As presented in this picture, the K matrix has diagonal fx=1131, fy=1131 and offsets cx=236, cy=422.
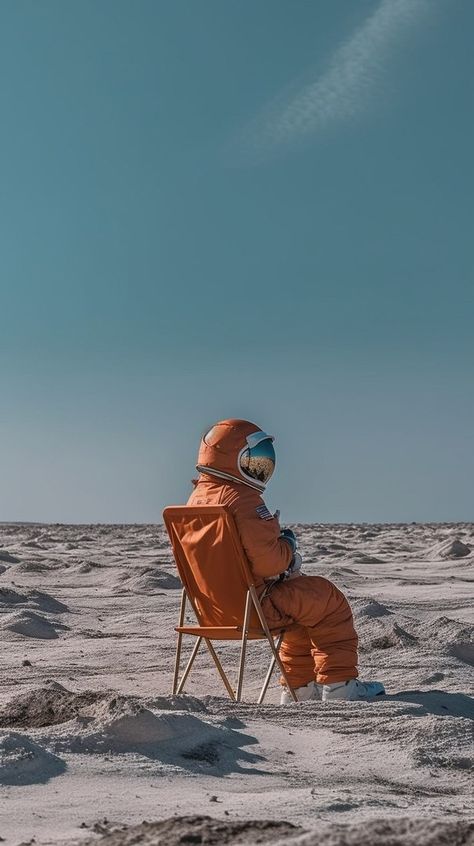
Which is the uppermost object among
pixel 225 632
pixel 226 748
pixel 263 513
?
pixel 263 513

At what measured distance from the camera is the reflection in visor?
6.35 metres

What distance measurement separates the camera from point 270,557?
242 inches

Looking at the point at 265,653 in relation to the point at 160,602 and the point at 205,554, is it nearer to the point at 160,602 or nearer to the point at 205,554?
the point at 205,554

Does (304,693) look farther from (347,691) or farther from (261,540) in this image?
(261,540)

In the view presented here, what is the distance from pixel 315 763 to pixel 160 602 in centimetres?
744

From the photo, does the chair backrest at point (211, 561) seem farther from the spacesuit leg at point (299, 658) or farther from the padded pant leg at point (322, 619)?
the spacesuit leg at point (299, 658)

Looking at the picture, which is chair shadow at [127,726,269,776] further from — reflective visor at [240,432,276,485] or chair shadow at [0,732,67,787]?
reflective visor at [240,432,276,485]

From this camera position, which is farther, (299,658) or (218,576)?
(299,658)

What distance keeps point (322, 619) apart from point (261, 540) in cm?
63

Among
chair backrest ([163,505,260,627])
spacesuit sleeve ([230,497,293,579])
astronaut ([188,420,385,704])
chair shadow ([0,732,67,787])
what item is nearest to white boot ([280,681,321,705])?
astronaut ([188,420,385,704])

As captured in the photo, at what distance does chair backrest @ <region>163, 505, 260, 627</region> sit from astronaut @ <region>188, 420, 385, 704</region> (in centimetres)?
8

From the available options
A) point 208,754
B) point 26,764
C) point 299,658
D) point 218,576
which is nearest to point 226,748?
point 208,754

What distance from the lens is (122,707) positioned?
189 inches

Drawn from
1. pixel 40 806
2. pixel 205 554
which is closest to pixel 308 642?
pixel 205 554
